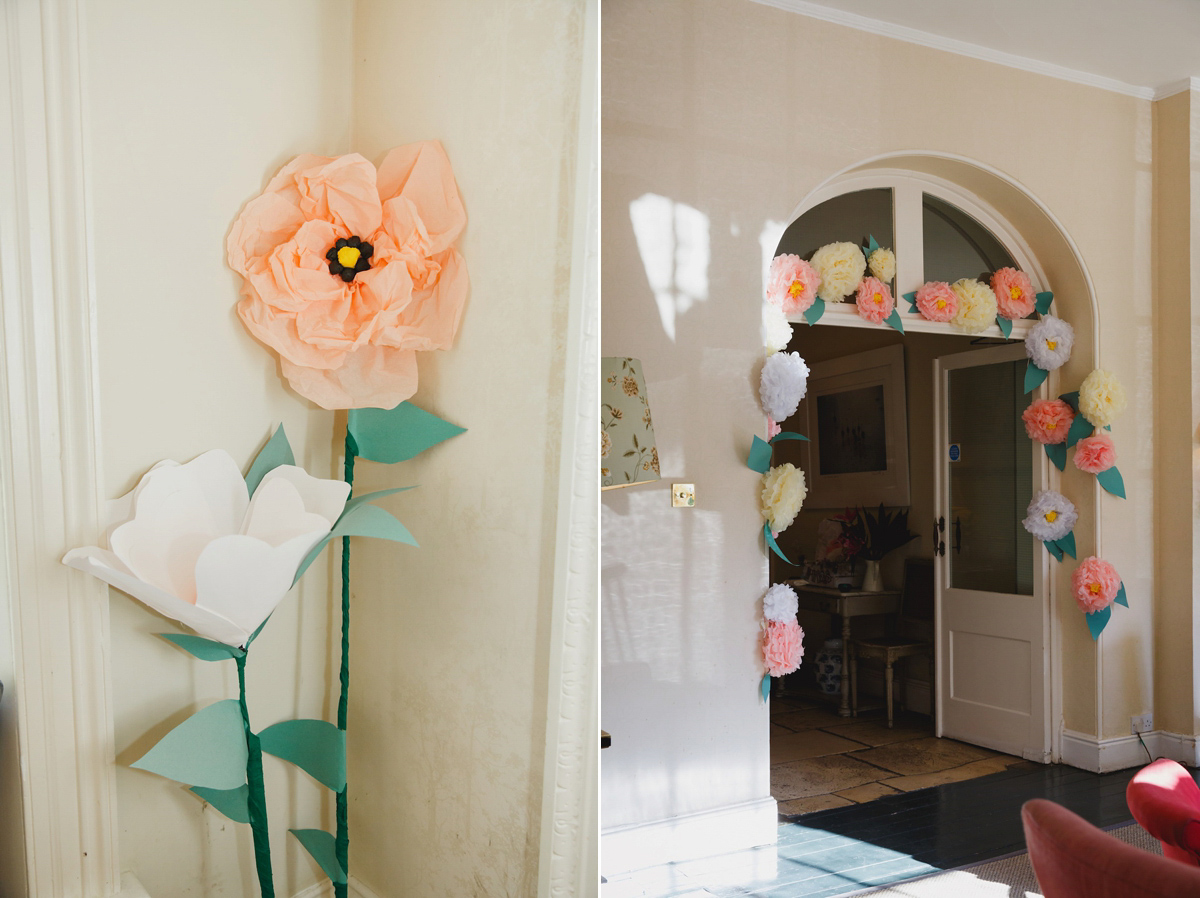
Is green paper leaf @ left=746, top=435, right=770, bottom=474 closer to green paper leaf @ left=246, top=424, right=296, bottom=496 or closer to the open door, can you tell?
the open door

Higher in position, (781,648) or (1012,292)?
(1012,292)

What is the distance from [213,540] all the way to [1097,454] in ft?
12.9

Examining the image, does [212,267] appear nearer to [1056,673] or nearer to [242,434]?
[242,434]

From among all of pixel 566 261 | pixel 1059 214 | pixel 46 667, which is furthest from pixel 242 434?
pixel 1059 214

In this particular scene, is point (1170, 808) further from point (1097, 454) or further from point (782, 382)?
point (1097, 454)

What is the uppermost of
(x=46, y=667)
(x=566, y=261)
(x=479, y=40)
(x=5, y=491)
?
(x=479, y=40)

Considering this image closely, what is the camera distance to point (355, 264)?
130 cm

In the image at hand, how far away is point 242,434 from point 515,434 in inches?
19.6

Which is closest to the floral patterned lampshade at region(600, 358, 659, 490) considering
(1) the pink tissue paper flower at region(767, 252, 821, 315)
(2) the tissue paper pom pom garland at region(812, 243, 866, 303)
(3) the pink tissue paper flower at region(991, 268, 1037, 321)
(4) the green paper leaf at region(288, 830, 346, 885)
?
(4) the green paper leaf at region(288, 830, 346, 885)

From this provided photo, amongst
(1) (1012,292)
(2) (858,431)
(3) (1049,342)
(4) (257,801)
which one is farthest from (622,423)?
(2) (858,431)

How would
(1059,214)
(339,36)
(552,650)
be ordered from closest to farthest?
1. (552,650)
2. (339,36)
3. (1059,214)

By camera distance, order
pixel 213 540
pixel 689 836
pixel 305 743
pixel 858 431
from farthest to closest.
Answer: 1. pixel 858 431
2. pixel 689 836
3. pixel 305 743
4. pixel 213 540

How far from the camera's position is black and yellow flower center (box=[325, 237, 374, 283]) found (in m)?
1.29

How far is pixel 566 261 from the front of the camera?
113cm
